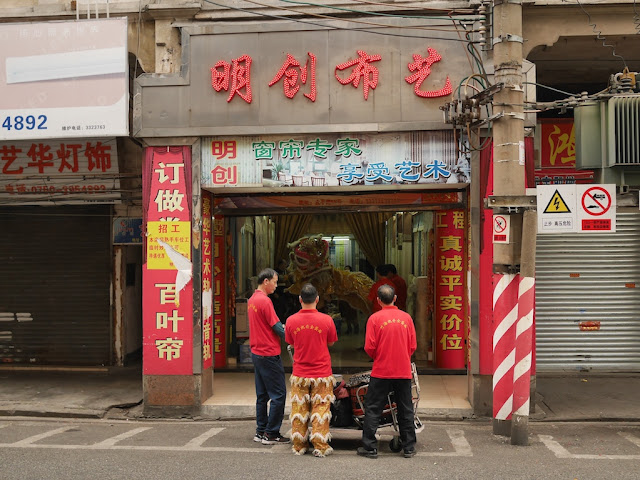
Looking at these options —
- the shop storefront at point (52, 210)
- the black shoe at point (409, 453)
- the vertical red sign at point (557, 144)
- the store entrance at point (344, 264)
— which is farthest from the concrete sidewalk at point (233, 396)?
the vertical red sign at point (557, 144)

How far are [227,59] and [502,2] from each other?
3.57 meters

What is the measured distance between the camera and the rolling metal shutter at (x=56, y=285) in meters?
11.6

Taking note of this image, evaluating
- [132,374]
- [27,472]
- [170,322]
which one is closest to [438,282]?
[170,322]

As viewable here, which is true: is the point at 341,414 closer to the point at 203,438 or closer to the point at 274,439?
the point at 274,439

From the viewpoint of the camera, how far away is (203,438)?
759 cm

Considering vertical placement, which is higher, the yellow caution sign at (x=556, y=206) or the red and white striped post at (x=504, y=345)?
the yellow caution sign at (x=556, y=206)

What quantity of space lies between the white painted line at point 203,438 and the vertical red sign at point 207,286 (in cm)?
111

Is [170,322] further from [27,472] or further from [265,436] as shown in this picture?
[27,472]

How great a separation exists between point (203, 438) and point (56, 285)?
5391 mm

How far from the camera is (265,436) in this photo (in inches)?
285

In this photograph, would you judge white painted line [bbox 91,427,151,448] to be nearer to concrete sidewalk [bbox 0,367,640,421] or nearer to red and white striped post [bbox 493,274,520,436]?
concrete sidewalk [bbox 0,367,640,421]

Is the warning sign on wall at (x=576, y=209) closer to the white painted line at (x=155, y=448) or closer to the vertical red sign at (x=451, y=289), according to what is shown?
the vertical red sign at (x=451, y=289)

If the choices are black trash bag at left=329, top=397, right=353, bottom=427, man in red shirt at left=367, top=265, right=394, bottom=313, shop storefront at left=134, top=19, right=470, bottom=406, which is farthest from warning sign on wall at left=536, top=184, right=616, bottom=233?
man in red shirt at left=367, top=265, right=394, bottom=313

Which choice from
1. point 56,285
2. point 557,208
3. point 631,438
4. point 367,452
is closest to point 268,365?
point 367,452
